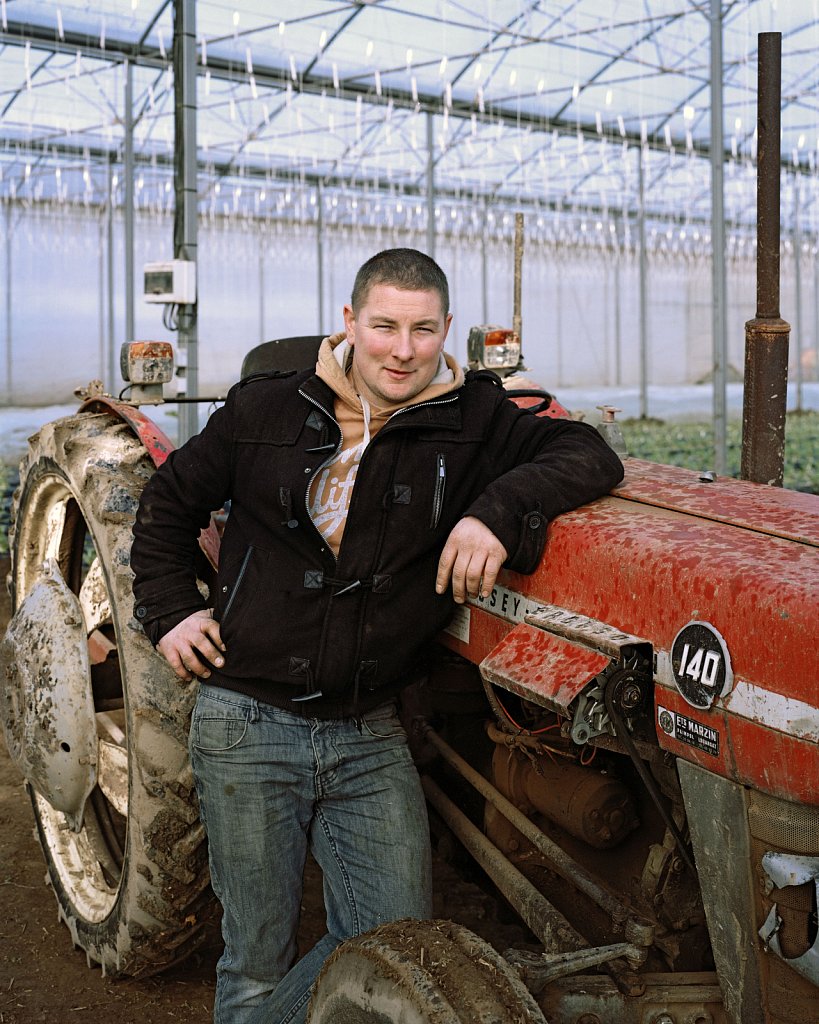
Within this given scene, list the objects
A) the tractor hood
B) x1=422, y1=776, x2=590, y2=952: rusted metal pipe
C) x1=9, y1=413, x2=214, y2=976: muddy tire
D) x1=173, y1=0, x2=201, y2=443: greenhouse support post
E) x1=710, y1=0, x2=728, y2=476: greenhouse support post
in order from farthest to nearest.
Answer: x1=710, y1=0, x2=728, y2=476: greenhouse support post, x1=173, y1=0, x2=201, y2=443: greenhouse support post, x1=9, y1=413, x2=214, y2=976: muddy tire, x1=422, y1=776, x2=590, y2=952: rusted metal pipe, the tractor hood

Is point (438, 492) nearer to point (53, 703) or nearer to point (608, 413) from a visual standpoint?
point (608, 413)

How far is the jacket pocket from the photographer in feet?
6.15

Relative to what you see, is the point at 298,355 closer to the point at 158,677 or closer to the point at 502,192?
the point at 158,677

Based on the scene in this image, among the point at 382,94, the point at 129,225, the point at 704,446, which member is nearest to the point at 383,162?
the point at 382,94

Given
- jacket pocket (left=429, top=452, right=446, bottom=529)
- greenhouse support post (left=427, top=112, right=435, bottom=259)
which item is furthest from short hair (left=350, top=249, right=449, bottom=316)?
greenhouse support post (left=427, top=112, right=435, bottom=259)

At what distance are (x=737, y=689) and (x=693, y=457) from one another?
1091cm

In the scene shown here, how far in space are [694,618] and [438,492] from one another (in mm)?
519

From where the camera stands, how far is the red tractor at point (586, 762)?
144 centimetres

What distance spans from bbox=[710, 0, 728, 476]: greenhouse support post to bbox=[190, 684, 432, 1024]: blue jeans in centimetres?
544

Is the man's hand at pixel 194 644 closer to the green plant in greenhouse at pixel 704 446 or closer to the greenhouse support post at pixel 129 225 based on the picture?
the greenhouse support post at pixel 129 225

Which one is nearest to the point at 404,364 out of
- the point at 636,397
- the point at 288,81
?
the point at 288,81

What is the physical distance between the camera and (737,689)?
56.5 inches

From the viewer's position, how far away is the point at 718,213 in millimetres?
7047

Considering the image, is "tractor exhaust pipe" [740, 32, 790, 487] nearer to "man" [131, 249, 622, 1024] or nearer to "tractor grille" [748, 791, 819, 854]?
"man" [131, 249, 622, 1024]
